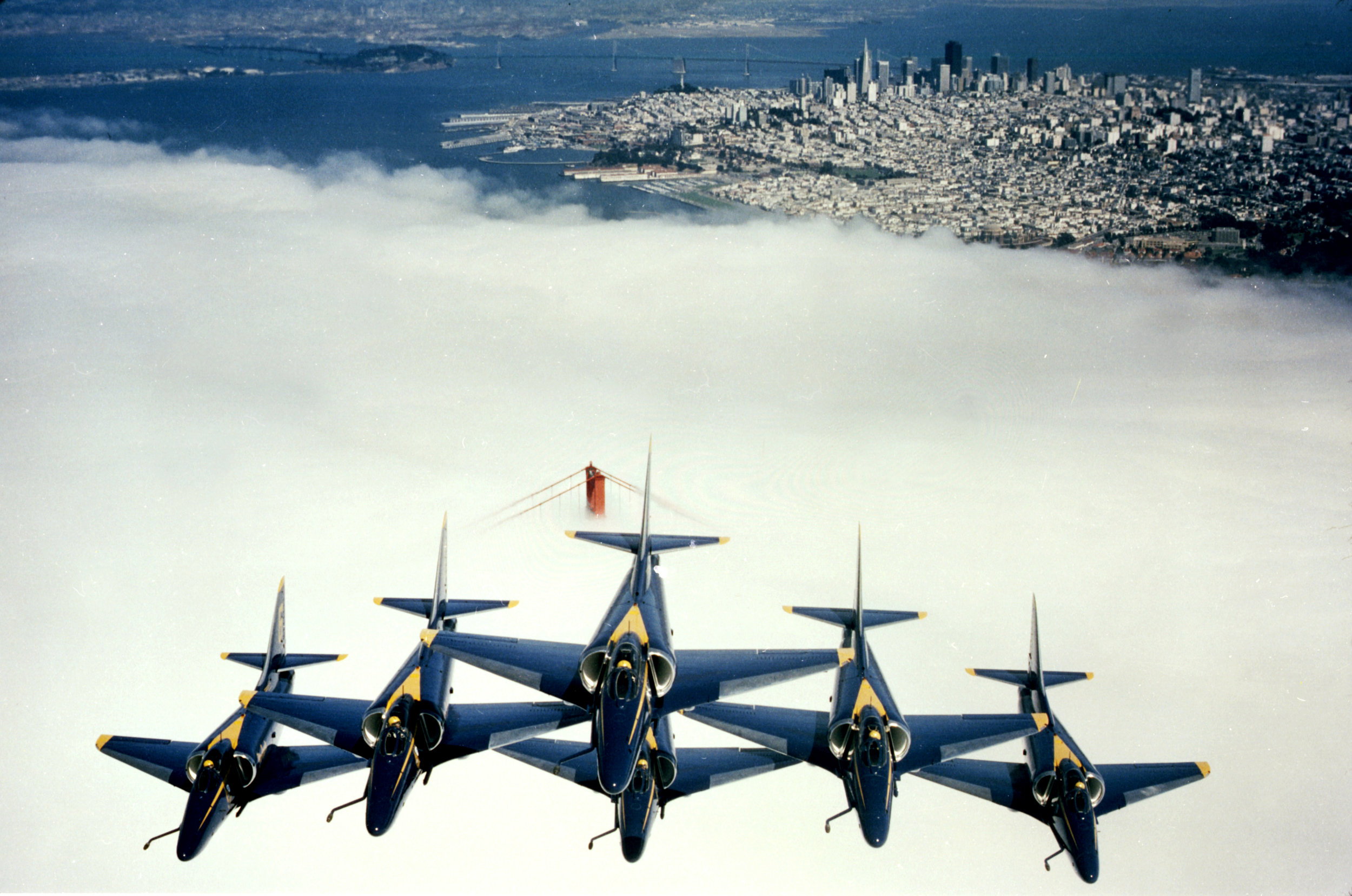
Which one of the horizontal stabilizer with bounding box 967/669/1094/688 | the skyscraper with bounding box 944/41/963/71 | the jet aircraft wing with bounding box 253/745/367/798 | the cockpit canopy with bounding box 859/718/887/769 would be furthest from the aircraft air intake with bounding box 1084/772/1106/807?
the skyscraper with bounding box 944/41/963/71

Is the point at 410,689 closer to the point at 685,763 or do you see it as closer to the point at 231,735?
the point at 231,735

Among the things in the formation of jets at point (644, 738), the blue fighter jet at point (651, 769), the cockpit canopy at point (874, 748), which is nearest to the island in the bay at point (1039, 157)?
the formation of jets at point (644, 738)

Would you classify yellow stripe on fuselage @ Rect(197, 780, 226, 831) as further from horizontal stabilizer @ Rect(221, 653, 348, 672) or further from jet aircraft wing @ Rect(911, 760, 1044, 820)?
jet aircraft wing @ Rect(911, 760, 1044, 820)

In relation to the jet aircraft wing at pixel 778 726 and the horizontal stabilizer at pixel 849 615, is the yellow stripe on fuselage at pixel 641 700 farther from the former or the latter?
the horizontal stabilizer at pixel 849 615

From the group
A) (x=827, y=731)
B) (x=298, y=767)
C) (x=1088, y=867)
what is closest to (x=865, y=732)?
(x=827, y=731)

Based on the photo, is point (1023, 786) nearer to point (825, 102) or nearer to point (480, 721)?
point (480, 721)
